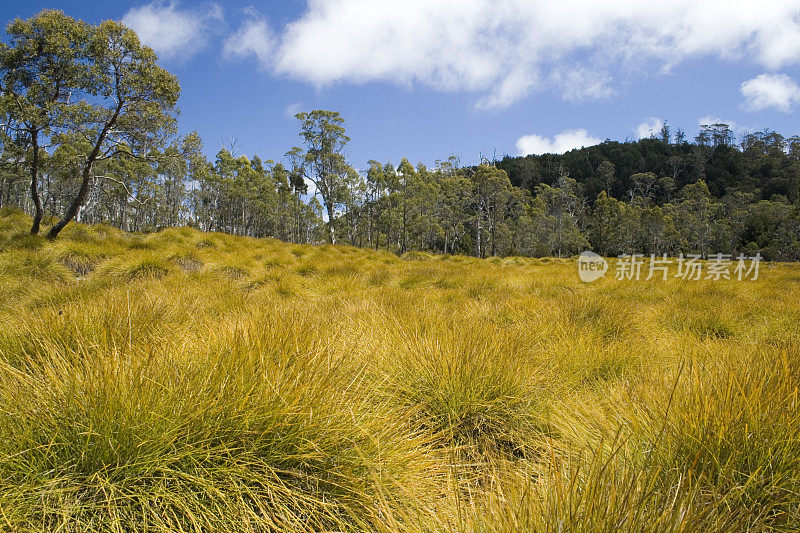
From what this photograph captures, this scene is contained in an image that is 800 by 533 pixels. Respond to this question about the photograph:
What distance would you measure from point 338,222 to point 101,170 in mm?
28491

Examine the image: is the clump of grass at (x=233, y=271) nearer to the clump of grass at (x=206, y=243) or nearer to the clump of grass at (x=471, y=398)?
the clump of grass at (x=206, y=243)

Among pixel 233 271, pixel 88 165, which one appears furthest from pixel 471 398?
pixel 88 165

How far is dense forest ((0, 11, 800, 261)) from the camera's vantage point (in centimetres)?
884

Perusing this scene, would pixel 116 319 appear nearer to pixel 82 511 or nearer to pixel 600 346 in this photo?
pixel 82 511

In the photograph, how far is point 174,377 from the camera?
1.56 metres

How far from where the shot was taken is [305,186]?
40219mm

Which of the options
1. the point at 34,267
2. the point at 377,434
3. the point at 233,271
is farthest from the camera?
the point at 233,271

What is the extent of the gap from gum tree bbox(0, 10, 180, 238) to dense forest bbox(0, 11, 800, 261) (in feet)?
0.09

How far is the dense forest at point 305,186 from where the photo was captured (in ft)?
29.0

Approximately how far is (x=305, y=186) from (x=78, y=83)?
1251 inches

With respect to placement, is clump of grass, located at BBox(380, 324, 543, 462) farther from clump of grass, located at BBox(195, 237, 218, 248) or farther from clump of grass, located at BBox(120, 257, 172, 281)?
clump of grass, located at BBox(195, 237, 218, 248)

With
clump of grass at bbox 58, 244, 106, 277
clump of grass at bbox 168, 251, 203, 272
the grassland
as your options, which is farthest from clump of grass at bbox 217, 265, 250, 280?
the grassland
